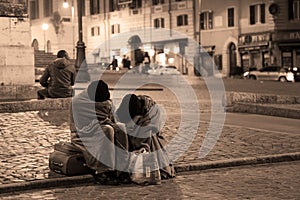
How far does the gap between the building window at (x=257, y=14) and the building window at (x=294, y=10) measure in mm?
2169

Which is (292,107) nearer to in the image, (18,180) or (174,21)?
(18,180)

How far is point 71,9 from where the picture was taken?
2741 inches

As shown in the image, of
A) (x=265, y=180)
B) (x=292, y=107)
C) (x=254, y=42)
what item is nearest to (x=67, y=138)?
(x=265, y=180)

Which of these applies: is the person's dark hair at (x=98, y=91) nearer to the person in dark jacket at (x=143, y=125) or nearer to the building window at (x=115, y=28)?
the person in dark jacket at (x=143, y=125)

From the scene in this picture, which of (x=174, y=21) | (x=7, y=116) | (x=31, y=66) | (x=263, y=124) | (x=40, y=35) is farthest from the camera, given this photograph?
(x=40, y=35)

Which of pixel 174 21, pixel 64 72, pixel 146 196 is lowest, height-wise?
pixel 146 196

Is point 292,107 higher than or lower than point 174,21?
lower

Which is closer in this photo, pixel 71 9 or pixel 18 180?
pixel 18 180

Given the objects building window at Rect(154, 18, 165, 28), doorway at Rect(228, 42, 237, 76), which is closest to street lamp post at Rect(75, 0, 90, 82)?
doorway at Rect(228, 42, 237, 76)

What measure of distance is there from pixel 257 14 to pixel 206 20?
650 cm

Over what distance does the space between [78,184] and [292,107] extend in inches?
377

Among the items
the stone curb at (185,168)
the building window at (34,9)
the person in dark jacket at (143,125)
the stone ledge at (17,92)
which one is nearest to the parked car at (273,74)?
the stone ledge at (17,92)

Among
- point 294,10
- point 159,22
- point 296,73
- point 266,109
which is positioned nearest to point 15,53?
point 266,109

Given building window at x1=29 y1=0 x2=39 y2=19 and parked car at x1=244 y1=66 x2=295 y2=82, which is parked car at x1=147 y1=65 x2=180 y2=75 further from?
building window at x1=29 y1=0 x2=39 y2=19
